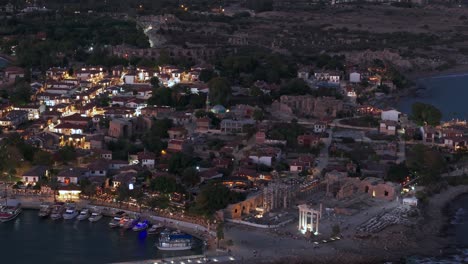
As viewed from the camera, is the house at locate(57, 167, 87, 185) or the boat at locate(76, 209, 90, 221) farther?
the house at locate(57, 167, 87, 185)

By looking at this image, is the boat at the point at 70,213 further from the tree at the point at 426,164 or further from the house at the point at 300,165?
the tree at the point at 426,164

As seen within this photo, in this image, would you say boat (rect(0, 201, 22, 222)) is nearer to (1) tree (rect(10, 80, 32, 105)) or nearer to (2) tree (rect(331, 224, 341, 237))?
(2) tree (rect(331, 224, 341, 237))

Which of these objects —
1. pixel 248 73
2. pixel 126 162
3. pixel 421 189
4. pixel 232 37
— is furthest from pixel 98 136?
pixel 232 37

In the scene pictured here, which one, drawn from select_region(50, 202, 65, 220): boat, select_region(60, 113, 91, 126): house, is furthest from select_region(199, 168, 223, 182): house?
select_region(60, 113, 91, 126): house

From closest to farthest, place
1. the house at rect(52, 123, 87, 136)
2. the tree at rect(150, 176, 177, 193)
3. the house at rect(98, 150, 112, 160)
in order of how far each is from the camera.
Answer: the tree at rect(150, 176, 177, 193) → the house at rect(98, 150, 112, 160) → the house at rect(52, 123, 87, 136)

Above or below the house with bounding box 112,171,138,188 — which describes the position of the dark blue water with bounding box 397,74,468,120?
below

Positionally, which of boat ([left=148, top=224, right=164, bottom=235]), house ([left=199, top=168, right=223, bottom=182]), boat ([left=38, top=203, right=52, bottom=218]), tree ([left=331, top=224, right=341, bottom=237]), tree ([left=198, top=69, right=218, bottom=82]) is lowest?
boat ([left=148, top=224, right=164, bottom=235])

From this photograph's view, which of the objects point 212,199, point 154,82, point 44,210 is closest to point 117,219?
point 44,210

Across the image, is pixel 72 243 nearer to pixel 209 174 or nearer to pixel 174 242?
pixel 174 242
